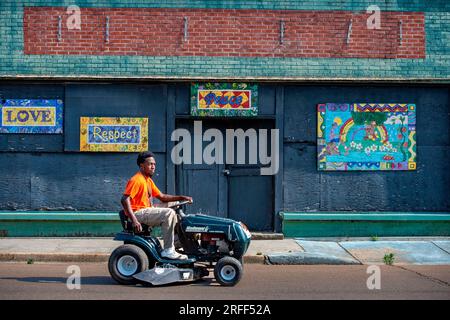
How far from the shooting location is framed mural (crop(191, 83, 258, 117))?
13.7 meters

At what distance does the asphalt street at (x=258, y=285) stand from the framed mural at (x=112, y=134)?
3.21m

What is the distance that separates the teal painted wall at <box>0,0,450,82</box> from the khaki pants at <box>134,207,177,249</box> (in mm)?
5240

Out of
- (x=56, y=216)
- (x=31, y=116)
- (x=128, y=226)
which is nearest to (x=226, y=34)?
(x=31, y=116)

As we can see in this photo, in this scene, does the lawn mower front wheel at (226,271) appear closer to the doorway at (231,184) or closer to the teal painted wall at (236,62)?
the doorway at (231,184)

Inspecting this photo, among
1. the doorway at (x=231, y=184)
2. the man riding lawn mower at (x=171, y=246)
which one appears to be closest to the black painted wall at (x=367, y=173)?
the doorway at (x=231, y=184)

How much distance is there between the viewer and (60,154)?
1374 cm

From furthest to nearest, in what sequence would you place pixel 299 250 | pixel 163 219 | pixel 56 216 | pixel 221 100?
pixel 221 100 → pixel 56 216 → pixel 299 250 → pixel 163 219

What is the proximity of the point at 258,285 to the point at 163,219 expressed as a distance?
1550 mm

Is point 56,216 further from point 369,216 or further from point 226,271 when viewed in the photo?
point 369,216

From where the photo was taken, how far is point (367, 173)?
45.7 ft

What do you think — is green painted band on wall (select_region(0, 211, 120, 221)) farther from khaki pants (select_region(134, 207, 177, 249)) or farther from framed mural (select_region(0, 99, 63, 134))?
khaki pants (select_region(134, 207, 177, 249))

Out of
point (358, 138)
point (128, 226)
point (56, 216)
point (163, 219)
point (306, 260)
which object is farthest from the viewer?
point (358, 138)

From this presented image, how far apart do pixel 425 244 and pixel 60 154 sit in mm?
7381

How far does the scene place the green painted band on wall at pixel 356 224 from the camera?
45.0 ft
